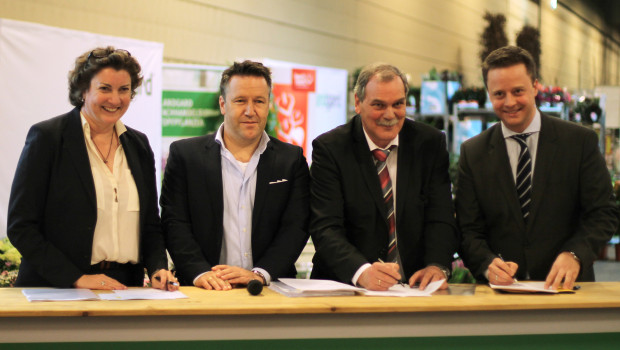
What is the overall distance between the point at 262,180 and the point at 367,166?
407 mm

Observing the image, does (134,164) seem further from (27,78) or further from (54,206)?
(27,78)

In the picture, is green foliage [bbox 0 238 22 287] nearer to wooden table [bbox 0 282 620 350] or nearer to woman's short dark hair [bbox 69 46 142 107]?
woman's short dark hair [bbox 69 46 142 107]

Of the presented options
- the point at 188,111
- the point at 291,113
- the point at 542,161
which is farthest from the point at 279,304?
the point at 291,113

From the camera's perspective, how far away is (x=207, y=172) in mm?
2945

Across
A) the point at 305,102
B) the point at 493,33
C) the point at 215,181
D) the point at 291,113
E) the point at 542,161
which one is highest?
the point at 493,33

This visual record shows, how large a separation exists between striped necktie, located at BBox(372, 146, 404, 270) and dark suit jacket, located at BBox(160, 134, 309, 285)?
312mm

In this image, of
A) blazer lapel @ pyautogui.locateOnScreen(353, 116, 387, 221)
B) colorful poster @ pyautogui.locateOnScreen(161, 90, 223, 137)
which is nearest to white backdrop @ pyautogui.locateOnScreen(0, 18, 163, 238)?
colorful poster @ pyautogui.locateOnScreen(161, 90, 223, 137)

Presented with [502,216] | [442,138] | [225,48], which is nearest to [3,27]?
[442,138]

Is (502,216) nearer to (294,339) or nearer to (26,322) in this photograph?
(294,339)

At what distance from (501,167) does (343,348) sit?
107 centimetres

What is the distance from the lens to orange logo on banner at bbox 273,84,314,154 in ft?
25.7

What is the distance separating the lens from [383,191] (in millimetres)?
2953

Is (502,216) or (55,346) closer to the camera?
(55,346)

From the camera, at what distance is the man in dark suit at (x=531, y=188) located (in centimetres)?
291
